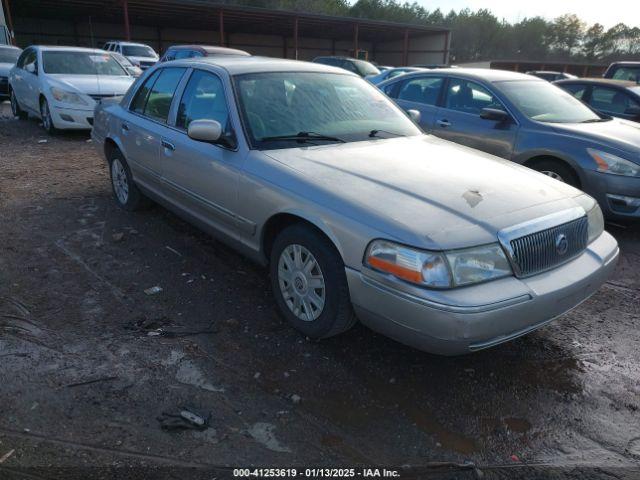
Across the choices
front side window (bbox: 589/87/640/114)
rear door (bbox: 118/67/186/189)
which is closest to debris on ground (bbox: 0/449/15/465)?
rear door (bbox: 118/67/186/189)

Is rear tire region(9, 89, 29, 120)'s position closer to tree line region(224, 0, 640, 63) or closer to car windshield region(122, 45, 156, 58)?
car windshield region(122, 45, 156, 58)

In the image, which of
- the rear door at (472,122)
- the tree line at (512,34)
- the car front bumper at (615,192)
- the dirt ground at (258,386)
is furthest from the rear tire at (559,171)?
the tree line at (512,34)

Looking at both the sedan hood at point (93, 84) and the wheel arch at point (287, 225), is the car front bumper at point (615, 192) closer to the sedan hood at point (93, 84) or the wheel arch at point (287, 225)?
the wheel arch at point (287, 225)

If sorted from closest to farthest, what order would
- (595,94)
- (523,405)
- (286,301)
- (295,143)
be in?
(523,405)
(286,301)
(295,143)
(595,94)

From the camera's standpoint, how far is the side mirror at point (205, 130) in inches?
136

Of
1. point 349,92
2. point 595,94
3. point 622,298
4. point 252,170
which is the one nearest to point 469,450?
point 252,170

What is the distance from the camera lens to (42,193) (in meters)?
A: 6.26

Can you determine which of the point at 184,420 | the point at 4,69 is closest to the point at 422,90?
the point at 184,420

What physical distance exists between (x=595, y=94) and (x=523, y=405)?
282 inches

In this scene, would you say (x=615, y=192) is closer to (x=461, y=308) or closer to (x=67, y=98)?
(x=461, y=308)

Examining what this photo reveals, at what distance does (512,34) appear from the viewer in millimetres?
71188

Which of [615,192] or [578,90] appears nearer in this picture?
[615,192]

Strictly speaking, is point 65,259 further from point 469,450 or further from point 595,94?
point 595,94

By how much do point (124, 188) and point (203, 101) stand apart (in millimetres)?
1961
